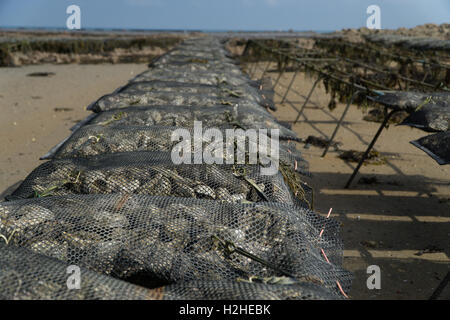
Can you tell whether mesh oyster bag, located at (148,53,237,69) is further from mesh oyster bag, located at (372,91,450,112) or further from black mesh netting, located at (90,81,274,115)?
mesh oyster bag, located at (372,91,450,112)

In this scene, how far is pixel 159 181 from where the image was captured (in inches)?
171

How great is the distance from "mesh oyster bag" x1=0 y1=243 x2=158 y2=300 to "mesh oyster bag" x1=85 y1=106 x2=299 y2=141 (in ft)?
13.2

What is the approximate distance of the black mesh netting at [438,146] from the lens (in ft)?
19.2

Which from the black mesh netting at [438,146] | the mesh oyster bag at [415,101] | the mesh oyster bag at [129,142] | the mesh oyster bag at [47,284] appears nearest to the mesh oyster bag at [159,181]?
the mesh oyster bag at [129,142]

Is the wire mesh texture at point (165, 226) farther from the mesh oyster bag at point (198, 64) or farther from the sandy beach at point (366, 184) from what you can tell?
the mesh oyster bag at point (198, 64)

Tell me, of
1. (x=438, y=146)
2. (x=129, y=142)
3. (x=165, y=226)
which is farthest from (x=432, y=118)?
(x=165, y=226)

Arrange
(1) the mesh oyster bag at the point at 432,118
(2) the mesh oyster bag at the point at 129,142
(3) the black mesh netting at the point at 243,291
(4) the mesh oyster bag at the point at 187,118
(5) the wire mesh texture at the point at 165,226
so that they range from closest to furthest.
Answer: (3) the black mesh netting at the point at 243,291, (5) the wire mesh texture at the point at 165,226, (2) the mesh oyster bag at the point at 129,142, (4) the mesh oyster bag at the point at 187,118, (1) the mesh oyster bag at the point at 432,118

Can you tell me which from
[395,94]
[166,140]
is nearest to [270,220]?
[166,140]

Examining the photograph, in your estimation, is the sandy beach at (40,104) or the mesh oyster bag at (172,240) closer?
the mesh oyster bag at (172,240)

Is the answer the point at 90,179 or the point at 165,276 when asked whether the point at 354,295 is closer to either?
the point at 165,276

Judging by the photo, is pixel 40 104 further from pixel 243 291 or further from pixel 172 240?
pixel 243 291

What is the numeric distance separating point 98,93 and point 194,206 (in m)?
19.9

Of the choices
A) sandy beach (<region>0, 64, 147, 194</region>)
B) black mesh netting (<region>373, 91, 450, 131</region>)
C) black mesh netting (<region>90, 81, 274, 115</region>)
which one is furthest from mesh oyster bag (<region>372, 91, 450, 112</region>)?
sandy beach (<region>0, 64, 147, 194</region>)

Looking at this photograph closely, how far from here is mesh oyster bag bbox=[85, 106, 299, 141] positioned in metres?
6.52
